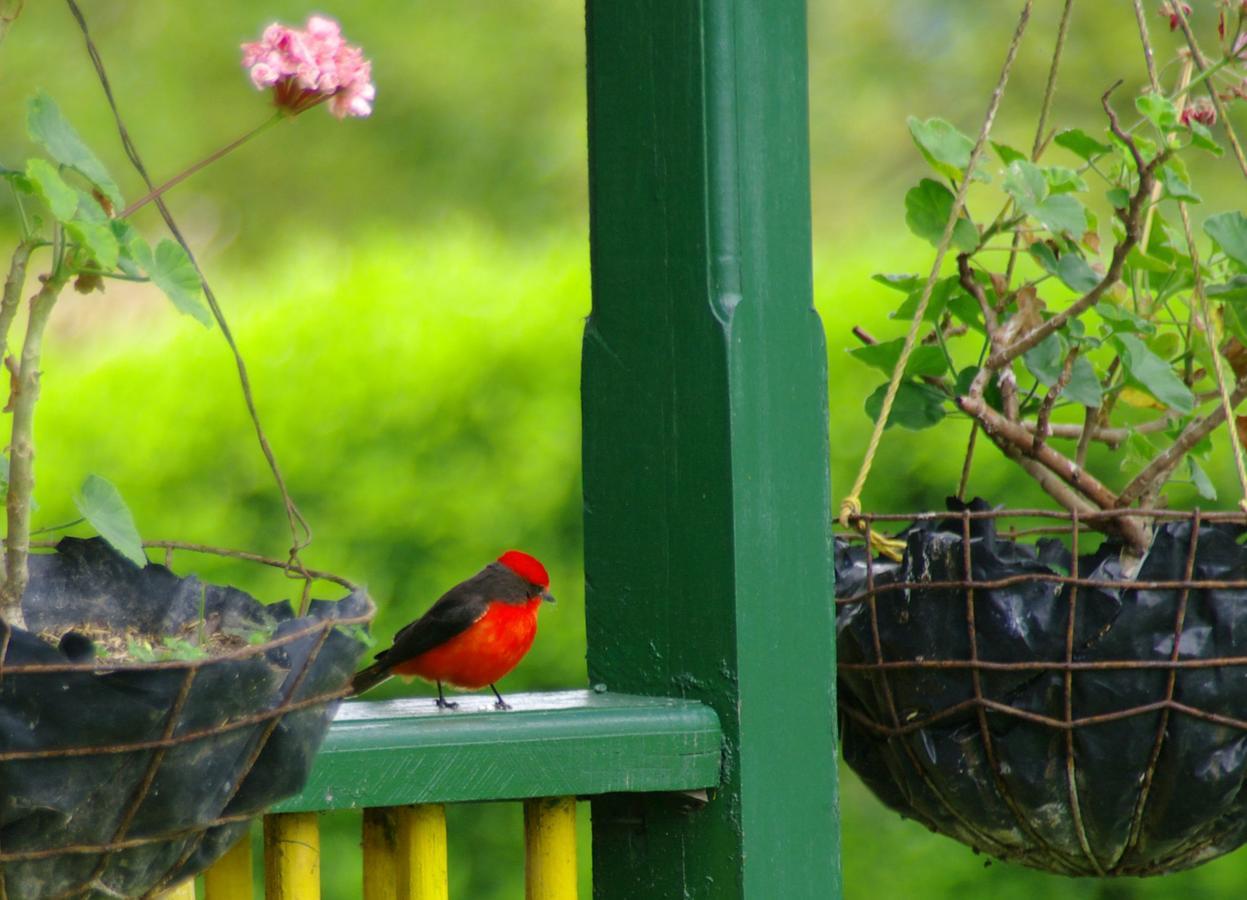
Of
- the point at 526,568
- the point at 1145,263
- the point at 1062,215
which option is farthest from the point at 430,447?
the point at 1062,215

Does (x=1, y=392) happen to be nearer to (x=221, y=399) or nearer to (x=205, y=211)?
Answer: (x=221, y=399)

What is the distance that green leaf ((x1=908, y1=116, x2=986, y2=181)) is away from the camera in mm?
1605

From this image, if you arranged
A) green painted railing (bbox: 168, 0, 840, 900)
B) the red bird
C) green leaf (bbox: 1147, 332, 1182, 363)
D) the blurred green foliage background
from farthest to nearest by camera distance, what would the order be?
1. the blurred green foliage background
2. green leaf (bbox: 1147, 332, 1182, 363)
3. the red bird
4. green painted railing (bbox: 168, 0, 840, 900)

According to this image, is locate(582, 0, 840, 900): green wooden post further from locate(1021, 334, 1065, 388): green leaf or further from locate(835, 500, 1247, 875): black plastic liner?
locate(1021, 334, 1065, 388): green leaf

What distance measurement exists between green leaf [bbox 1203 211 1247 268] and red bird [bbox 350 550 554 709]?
76cm

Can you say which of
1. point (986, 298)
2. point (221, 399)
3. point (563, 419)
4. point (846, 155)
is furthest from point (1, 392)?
point (846, 155)

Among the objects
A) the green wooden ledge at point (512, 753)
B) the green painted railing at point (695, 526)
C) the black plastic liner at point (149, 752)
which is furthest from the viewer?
the green painted railing at point (695, 526)

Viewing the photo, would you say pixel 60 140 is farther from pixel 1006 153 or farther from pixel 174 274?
pixel 1006 153

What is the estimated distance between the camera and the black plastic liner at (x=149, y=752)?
0.77 meters

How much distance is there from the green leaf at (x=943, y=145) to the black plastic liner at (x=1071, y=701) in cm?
36

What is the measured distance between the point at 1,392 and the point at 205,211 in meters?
5.47

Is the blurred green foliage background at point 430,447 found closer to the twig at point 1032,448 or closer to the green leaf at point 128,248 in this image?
the twig at point 1032,448

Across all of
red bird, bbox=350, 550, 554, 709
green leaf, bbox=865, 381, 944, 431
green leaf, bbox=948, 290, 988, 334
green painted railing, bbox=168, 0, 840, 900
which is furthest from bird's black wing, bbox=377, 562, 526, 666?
green leaf, bbox=948, 290, 988, 334

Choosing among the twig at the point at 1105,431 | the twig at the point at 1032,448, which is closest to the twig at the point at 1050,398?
the twig at the point at 1032,448
